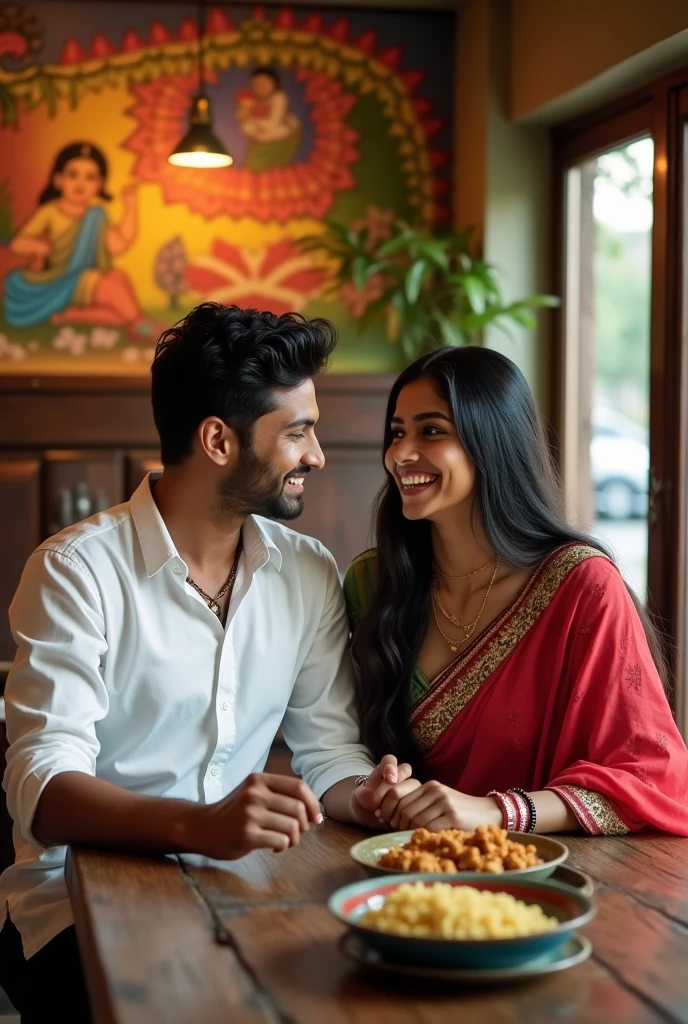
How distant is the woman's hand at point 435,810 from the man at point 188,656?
0.02 m

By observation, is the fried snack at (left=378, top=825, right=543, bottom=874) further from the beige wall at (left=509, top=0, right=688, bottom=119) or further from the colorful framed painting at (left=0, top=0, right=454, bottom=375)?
the colorful framed painting at (left=0, top=0, right=454, bottom=375)

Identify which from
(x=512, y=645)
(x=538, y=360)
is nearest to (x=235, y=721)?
(x=512, y=645)

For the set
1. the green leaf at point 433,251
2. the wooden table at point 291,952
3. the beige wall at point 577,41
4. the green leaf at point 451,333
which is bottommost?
the wooden table at point 291,952

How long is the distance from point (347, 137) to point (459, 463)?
2.85m

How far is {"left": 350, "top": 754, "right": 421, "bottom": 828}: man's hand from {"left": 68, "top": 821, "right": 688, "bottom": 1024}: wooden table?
12 cm

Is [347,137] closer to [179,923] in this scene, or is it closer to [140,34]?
[140,34]

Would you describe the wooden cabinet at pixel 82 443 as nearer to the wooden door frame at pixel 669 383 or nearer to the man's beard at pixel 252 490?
the wooden door frame at pixel 669 383

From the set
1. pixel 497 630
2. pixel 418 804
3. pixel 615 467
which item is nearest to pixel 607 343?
pixel 615 467

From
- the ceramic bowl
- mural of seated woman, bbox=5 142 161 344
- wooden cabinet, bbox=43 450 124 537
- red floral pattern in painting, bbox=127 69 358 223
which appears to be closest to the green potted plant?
red floral pattern in painting, bbox=127 69 358 223

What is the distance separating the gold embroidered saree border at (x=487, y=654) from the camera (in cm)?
213

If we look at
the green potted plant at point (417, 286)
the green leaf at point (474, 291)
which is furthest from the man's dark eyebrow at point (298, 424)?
the green leaf at point (474, 291)

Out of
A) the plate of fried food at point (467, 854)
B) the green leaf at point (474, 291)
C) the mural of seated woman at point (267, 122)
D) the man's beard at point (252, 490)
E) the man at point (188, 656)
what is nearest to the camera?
the plate of fried food at point (467, 854)

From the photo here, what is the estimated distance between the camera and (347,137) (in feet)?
15.6

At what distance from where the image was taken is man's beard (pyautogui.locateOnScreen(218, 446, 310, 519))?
6.91 ft
